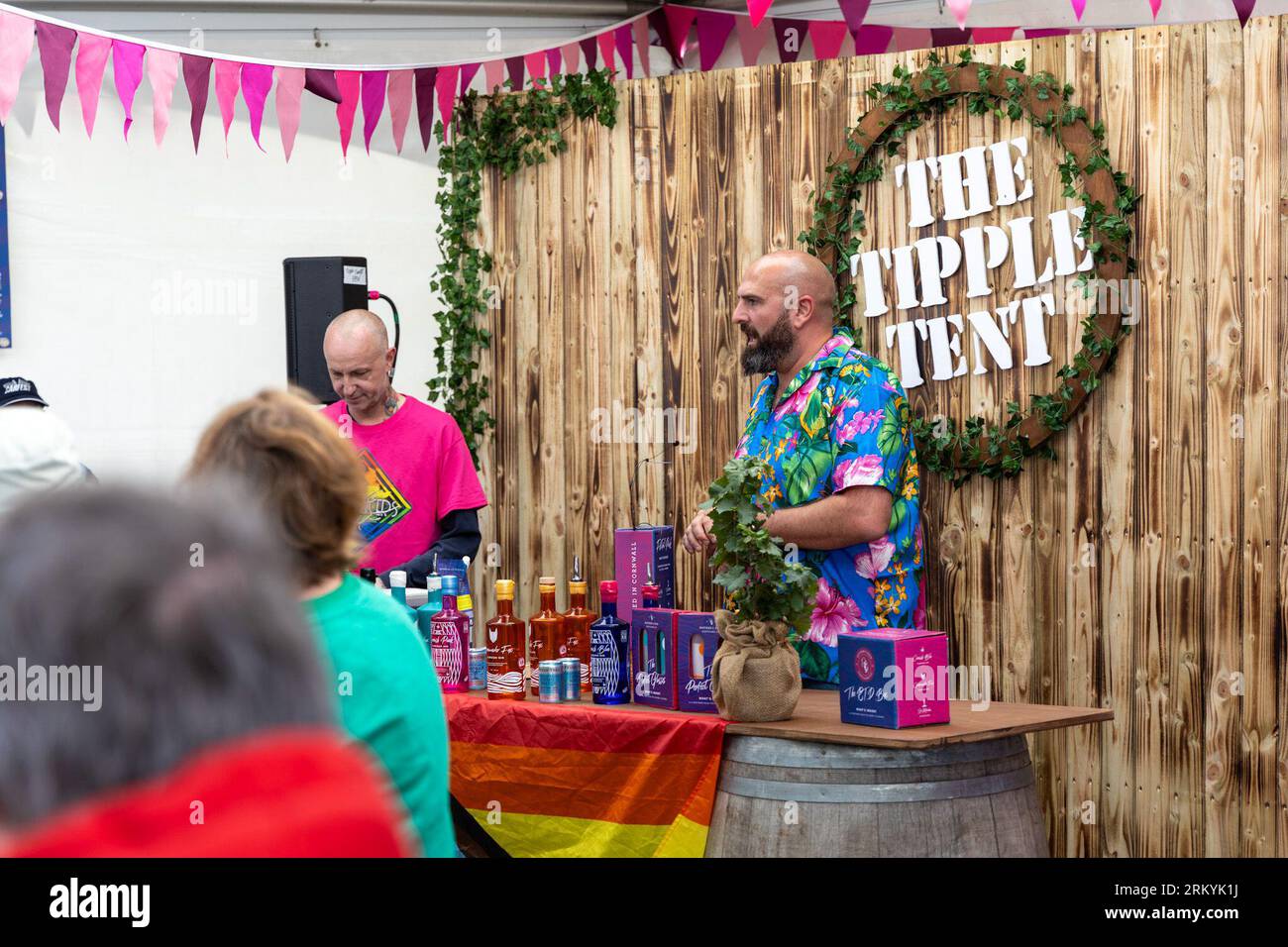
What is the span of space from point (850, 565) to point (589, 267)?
1676 millimetres

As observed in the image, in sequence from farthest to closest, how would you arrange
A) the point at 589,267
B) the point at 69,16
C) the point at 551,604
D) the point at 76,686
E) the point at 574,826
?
1. the point at 69,16
2. the point at 589,267
3. the point at 551,604
4. the point at 574,826
5. the point at 76,686

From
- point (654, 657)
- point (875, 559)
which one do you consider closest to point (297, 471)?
point (654, 657)

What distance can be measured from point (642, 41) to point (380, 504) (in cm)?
254

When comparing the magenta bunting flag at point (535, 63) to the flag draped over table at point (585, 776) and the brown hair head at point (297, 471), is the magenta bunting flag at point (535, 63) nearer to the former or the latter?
the flag draped over table at point (585, 776)

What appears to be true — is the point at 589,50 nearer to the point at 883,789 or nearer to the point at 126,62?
the point at 126,62

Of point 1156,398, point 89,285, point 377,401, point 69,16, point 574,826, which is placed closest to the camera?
point 574,826

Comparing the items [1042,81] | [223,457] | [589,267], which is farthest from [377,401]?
[223,457]

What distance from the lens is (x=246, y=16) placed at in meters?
5.34

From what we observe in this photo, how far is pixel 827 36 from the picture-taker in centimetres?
551

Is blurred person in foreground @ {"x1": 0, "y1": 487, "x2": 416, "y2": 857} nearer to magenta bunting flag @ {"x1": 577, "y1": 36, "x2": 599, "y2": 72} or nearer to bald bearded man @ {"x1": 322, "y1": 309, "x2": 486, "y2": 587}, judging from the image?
bald bearded man @ {"x1": 322, "y1": 309, "x2": 486, "y2": 587}

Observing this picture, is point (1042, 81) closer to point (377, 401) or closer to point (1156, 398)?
point (1156, 398)

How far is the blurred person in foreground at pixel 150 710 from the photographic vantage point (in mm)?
746

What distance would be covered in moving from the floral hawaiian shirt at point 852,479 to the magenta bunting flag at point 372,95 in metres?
2.00
